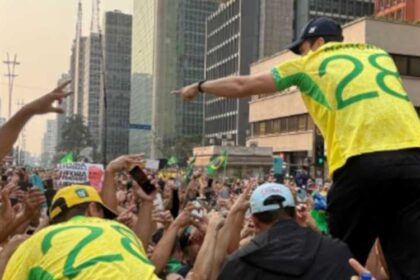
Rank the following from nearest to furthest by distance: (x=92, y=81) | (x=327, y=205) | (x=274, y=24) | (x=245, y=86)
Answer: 1. (x=327, y=205)
2. (x=245, y=86)
3. (x=274, y=24)
4. (x=92, y=81)

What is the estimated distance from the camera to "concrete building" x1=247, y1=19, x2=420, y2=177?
50.7 m

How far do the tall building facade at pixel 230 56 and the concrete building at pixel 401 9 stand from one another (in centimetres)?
2411

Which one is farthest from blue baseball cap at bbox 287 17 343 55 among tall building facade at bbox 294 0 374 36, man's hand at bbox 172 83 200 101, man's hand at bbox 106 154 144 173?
tall building facade at bbox 294 0 374 36

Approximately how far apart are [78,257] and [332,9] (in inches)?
4086

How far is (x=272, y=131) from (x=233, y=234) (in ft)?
204

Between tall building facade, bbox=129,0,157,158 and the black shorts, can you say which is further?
tall building facade, bbox=129,0,157,158

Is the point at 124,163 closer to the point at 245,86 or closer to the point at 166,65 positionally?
the point at 245,86

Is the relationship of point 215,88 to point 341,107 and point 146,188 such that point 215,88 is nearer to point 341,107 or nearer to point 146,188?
point 341,107

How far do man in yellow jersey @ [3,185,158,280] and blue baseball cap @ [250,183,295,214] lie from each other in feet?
2.96

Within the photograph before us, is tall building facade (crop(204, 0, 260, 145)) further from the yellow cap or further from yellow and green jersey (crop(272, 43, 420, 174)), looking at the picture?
the yellow cap

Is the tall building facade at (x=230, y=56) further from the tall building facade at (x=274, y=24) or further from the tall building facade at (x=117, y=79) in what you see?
the tall building facade at (x=117, y=79)

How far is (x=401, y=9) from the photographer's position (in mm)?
79875

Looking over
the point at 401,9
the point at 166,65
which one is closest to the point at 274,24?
the point at 401,9

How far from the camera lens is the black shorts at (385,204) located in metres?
3.55
